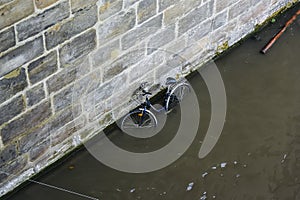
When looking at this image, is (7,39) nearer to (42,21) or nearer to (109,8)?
(42,21)

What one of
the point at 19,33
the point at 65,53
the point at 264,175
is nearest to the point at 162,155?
the point at 264,175

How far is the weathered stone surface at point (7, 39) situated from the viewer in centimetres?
481

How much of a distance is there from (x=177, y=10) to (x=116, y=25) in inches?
33.0

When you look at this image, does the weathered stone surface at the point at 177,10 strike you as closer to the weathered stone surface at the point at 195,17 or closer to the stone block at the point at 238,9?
the weathered stone surface at the point at 195,17

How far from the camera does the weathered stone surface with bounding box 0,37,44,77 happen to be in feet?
16.3

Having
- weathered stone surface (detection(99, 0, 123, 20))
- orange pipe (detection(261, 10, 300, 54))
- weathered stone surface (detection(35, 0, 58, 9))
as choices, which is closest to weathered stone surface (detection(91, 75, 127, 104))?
weathered stone surface (detection(99, 0, 123, 20))

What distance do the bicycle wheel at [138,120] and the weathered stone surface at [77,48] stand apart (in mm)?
1135

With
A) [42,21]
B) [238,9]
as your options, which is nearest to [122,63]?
[42,21]

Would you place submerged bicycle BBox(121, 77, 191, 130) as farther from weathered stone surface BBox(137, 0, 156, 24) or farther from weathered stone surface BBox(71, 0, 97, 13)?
weathered stone surface BBox(71, 0, 97, 13)

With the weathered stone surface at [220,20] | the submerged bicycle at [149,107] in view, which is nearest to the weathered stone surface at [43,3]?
the submerged bicycle at [149,107]

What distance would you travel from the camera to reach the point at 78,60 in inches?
222

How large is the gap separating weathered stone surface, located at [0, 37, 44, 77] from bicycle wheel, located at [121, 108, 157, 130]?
5.29 feet

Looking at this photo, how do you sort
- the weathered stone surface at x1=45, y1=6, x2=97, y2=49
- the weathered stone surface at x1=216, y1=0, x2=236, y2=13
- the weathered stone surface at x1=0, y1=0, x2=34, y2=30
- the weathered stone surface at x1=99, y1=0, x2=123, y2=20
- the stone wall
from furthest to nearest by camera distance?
the weathered stone surface at x1=216, y1=0, x2=236, y2=13 < the weathered stone surface at x1=99, y1=0, x2=123, y2=20 < the weathered stone surface at x1=45, y1=6, x2=97, y2=49 < the stone wall < the weathered stone surface at x1=0, y1=0, x2=34, y2=30

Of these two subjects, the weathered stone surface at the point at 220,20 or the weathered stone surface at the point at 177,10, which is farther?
the weathered stone surface at the point at 220,20
